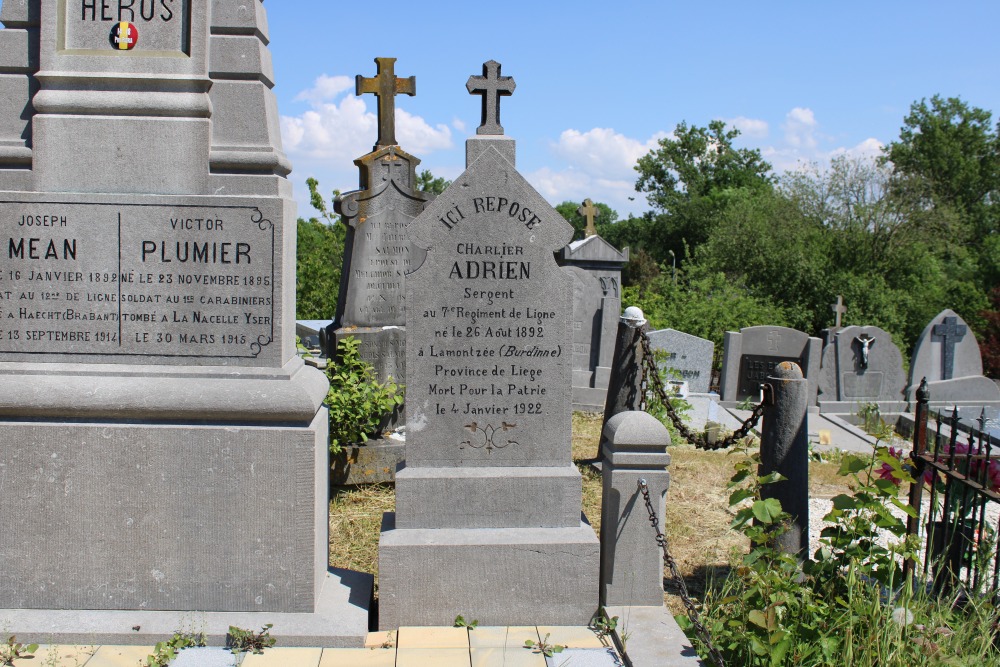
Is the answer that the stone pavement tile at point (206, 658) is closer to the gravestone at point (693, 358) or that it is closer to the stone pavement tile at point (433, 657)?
the stone pavement tile at point (433, 657)

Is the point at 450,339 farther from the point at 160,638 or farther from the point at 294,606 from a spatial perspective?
the point at 160,638

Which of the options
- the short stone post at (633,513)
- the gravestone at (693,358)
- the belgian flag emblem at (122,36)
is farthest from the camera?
the gravestone at (693,358)

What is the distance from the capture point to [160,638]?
146 inches

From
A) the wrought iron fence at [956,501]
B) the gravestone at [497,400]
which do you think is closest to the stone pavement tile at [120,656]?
the gravestone at [497,400]

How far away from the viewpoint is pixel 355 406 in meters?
6.88

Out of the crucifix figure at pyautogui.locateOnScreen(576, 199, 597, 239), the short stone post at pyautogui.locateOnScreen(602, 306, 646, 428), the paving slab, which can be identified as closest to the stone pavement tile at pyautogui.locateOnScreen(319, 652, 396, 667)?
the paving slab

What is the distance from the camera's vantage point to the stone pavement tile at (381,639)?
12.5 ft

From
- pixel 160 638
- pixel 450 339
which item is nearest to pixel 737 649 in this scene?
pixel 450 339

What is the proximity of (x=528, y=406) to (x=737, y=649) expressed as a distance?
1.50 m

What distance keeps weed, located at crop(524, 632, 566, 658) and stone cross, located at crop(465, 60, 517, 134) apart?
3.04 meters

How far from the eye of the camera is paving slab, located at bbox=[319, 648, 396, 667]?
142 inches

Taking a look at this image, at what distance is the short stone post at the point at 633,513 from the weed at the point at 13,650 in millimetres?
2648

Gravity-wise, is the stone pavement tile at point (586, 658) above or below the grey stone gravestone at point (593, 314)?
below

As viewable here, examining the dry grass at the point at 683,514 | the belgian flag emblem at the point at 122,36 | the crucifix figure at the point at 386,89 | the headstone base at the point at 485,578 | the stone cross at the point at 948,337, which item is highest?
the crucifix figure at the point at 386,89
